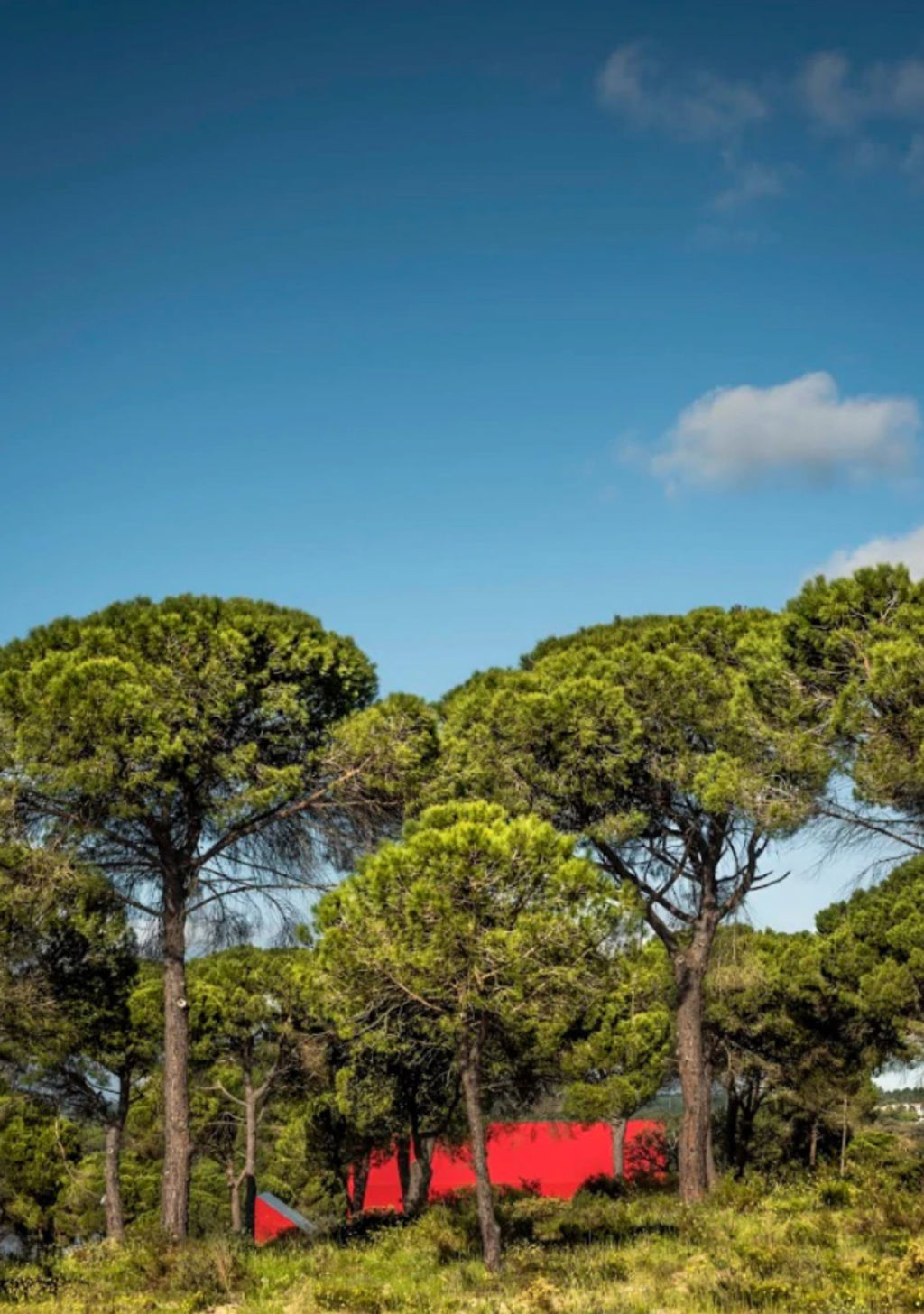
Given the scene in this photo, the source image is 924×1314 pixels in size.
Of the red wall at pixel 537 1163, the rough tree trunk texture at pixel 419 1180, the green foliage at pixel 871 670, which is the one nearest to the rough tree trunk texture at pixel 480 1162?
the green foliage at pixel 871 670

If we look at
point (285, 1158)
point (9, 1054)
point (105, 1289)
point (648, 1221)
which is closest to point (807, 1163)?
point (285, 1158)

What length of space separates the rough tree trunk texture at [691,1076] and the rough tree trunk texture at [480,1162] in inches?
240

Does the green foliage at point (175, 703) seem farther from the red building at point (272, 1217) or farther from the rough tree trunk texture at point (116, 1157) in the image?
the red building at point (272, 1217)

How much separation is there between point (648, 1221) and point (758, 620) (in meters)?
10.4

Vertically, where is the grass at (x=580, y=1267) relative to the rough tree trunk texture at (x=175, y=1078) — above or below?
below

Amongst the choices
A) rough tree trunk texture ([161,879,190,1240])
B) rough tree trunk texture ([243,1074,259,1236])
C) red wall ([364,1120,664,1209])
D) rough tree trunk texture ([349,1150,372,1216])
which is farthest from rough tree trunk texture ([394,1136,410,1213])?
rough tree trunk texture ([161,879,190,1240])

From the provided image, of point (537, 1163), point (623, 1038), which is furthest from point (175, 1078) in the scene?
point (537, 1163)

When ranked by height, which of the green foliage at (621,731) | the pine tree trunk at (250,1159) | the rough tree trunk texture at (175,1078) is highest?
the green foliage at (621,731)

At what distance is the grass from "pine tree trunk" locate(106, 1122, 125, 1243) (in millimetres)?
11118

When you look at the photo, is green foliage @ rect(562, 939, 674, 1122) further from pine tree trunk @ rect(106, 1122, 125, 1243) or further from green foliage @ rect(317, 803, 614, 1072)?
pine tree trunk @ rect(106, 1122, 125, 1243)

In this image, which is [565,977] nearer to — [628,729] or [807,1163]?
[628,729]

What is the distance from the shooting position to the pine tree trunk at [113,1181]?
93.7ft

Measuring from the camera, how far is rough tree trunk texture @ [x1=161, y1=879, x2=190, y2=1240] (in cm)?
1859

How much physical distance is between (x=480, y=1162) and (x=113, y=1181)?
17.7m
